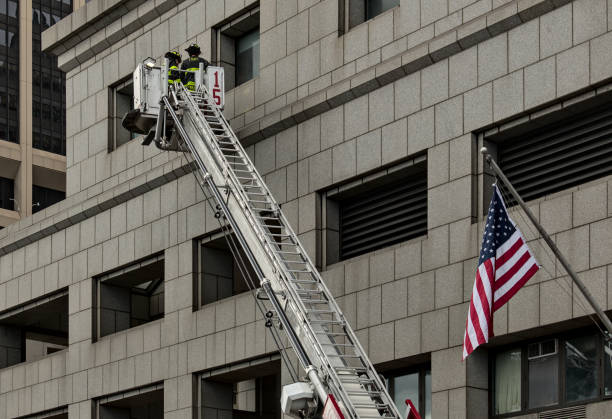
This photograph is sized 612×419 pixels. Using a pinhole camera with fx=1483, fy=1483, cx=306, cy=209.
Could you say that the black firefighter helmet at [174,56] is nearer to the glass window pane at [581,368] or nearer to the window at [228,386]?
the window at [228,386]

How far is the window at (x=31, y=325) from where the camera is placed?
162 feet

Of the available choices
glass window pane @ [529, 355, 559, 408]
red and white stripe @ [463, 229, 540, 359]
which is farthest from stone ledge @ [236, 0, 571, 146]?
red and white stripe @ [463, 229, 540, 359]

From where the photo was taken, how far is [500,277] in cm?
2567

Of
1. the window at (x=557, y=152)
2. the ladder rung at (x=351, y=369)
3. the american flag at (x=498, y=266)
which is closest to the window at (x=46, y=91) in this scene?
the window at (x=557, y=152)

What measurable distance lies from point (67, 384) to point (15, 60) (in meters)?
71.6

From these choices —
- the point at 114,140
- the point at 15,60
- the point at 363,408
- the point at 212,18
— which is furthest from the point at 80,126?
the point at 15,60

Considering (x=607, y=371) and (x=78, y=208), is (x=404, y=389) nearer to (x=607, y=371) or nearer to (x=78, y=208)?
(x=607, y=371)

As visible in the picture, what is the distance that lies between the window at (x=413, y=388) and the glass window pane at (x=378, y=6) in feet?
30.6

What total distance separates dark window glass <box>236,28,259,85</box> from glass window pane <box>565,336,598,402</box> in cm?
1503

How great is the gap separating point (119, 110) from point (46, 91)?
70.7 metres

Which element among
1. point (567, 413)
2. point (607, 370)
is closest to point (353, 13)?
point (607, 370)

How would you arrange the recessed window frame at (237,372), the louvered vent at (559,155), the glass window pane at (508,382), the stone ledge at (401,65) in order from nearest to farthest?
the louvered vent at (559,155)
the glass window pane at (508,382)
the stone ledge at (401,65)
the recessed window frame at (237,372)

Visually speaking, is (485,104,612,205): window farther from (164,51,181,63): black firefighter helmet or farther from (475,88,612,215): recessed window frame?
(164,51,181,63): black firefighter helmet

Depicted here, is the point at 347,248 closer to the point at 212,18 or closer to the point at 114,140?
the point at 212,18
